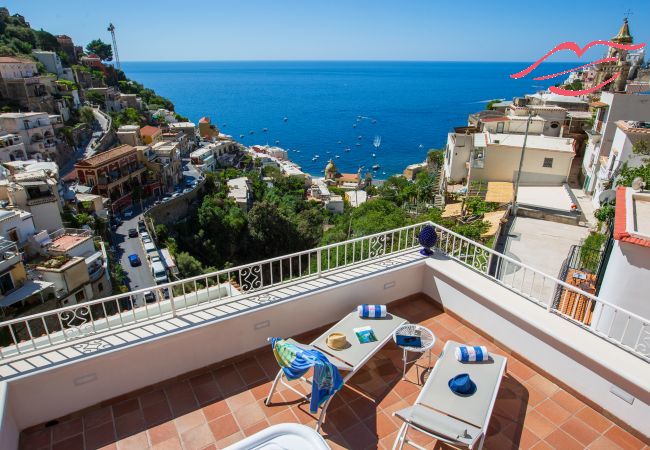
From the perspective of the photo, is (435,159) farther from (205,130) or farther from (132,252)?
(205,130)

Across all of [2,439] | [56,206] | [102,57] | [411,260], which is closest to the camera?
[2,439]

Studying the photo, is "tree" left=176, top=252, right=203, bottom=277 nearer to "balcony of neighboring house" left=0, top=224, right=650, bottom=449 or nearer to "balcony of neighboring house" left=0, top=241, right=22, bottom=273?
"balcony of neighboring house" left=0, top=241, right=22, bottom=273

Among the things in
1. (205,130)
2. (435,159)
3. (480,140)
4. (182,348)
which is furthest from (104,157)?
(182,348)

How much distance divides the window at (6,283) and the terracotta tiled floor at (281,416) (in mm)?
19229

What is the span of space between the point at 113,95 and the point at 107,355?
69.8 metres

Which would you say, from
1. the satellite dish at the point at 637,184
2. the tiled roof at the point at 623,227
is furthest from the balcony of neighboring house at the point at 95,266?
the satellite dish at the point at 637,184

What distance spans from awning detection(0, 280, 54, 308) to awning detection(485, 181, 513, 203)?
896 inches

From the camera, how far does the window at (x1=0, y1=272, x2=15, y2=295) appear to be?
1827 cm

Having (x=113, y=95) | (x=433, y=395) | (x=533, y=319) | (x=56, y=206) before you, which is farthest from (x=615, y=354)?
(x=113, y=95)

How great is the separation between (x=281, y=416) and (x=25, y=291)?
21045 mm

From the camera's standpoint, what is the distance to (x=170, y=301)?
4281 millimetres

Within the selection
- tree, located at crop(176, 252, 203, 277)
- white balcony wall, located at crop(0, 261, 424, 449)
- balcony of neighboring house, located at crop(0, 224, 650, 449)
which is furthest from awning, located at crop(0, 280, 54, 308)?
white balcony wall, located at crop(0, 261, 424, 449)

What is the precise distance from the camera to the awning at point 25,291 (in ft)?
59.8

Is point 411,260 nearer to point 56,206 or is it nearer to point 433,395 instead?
point 433,395
